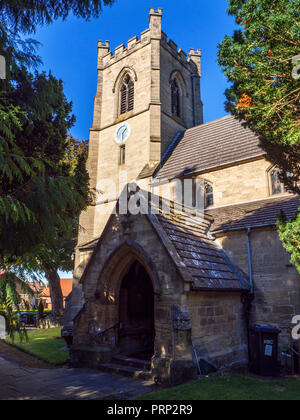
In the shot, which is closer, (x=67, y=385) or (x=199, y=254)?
(x=67, y=385)

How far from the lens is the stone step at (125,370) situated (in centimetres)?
782

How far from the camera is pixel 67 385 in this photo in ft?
24.7

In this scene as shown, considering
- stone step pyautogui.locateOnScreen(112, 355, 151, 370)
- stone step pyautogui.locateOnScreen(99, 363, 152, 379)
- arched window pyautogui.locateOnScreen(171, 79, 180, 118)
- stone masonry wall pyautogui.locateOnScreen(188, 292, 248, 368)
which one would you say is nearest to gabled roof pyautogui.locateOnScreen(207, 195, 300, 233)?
stone masonry wall pyautogui.locateOnScreen(188, 292, 248, 368)

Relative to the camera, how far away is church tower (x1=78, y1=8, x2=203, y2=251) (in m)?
20.1

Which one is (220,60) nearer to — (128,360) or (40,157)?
(40,157)

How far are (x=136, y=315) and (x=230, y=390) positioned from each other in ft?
16.5

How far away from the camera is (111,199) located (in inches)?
789

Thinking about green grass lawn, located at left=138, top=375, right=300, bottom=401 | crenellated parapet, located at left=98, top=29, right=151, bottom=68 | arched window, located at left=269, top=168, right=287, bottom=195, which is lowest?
green grass lawn, located at left=138, top=375, right=300, bottom=401

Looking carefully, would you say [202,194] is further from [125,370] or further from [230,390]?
[230,390]

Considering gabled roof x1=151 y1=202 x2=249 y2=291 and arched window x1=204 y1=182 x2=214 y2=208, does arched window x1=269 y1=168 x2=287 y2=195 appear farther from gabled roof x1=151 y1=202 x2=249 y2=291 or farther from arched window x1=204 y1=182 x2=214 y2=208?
gabled roof x1=151 y1=202 x2=249 y2=291

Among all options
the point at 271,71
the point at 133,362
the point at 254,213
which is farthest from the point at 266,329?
the point at 271,71

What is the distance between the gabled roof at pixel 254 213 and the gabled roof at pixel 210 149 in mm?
2318

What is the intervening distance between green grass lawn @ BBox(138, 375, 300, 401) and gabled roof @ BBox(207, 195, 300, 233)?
17.2 feet

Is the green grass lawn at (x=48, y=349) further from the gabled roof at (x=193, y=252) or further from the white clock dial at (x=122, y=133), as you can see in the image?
the white clock dial at (x=122, y=133)
